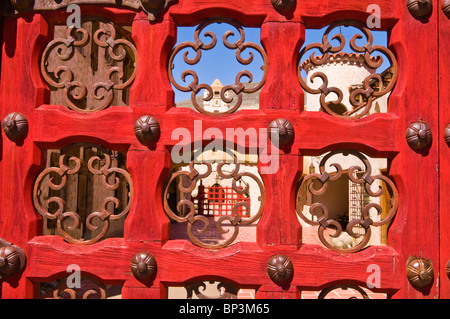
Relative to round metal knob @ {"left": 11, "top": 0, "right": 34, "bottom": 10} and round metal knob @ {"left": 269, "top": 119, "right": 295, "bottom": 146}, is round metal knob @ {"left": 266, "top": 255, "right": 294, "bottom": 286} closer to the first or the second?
round metal knob @ {"left": 269, "top": 119, "right": 295, "bottom": 146}

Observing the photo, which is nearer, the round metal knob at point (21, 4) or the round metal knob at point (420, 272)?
the round metal knob at point (420, 272)

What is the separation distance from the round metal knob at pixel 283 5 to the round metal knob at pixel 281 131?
1.78 feet

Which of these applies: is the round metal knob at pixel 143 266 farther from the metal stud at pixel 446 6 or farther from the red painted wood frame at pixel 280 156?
the metal stud at pixel 446 6

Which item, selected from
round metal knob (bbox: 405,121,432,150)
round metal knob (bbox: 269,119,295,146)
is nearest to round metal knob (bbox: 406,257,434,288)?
round metal knob (bbox: 405,121,432,150)

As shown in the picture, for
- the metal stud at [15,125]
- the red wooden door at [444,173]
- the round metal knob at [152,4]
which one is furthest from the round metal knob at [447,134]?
the metal stud at [15,125]

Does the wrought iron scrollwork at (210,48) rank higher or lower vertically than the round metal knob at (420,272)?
higher

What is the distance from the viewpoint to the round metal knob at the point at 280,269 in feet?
4.99

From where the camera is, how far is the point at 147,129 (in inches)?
60.2

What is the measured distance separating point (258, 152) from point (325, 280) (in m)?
0.67

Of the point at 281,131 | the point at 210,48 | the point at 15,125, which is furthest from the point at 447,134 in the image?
the point at 15,125

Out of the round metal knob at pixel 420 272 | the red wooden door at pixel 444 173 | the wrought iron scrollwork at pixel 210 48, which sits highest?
the wrought iron scrollwork at pixel 210 48

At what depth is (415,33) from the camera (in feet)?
5.29

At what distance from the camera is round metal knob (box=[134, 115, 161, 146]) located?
5.03 ft

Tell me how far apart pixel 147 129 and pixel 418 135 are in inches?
48.4
